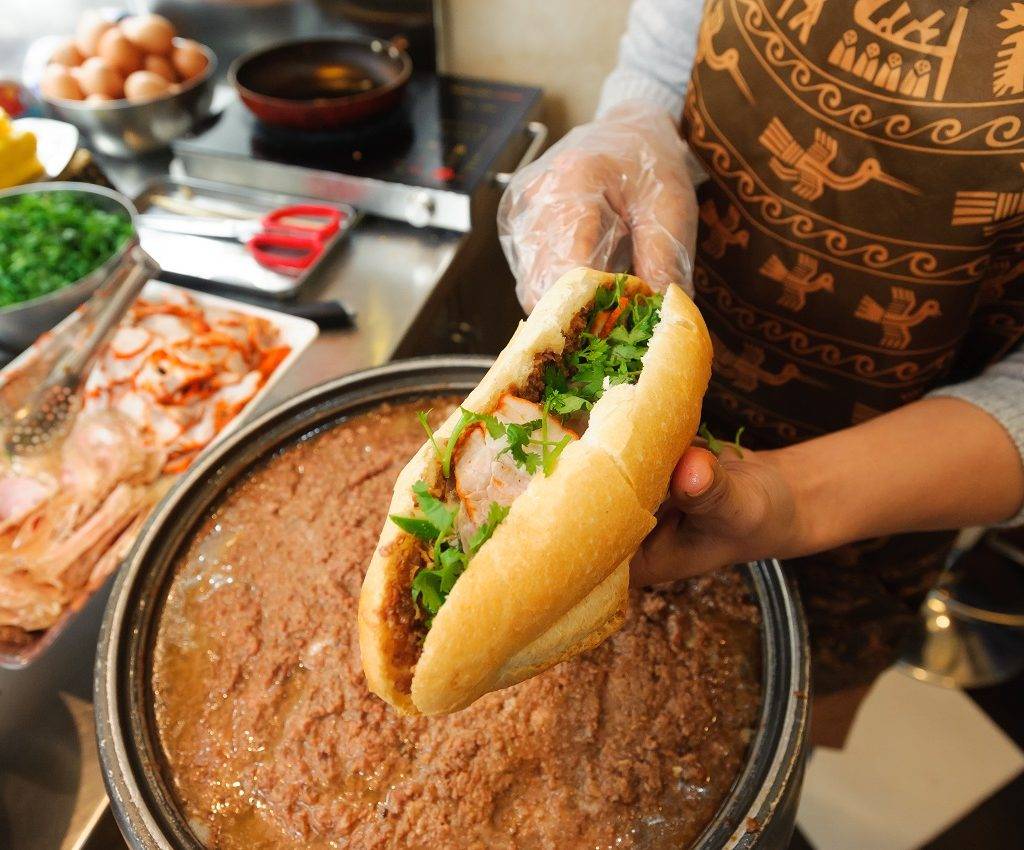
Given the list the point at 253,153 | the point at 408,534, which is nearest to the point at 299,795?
the point at 408,534

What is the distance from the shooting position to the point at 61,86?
2.48m

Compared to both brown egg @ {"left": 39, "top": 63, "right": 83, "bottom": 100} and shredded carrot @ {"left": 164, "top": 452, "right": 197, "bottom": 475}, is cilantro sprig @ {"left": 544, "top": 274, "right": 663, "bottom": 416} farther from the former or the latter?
brown egg @ {"left": 39, "top": 63, "right": 83, "bottom": 100}

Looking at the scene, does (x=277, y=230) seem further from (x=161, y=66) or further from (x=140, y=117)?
(x=161, y=66)

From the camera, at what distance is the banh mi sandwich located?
93 centimetres

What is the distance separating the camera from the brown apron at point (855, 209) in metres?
1.20

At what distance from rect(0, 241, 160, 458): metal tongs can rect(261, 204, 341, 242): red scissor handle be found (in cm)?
48

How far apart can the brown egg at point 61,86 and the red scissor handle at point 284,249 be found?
0.94 m

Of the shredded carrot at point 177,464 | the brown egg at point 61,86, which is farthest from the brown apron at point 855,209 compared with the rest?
the brown egg at point 61,86

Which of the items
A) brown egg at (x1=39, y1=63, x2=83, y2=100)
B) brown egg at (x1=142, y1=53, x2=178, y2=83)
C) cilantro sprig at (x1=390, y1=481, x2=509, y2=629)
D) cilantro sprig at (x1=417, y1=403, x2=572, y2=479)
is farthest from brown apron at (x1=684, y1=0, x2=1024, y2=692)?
brown egg at (x1=39, y1=63, x2=83, y2=100)

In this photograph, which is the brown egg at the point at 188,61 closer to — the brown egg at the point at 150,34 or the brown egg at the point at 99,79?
the brown egg at the point at 150,34

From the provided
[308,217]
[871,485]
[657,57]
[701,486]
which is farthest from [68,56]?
[871,485]

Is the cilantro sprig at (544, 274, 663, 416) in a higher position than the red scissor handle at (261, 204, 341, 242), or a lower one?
higher

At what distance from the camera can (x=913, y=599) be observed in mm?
1896

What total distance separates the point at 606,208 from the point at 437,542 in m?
0.77
